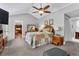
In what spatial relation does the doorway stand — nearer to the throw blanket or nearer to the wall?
the throw blanket

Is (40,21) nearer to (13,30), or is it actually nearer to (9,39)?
(13,30)

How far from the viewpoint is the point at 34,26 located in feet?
6.43

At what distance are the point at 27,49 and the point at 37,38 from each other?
0.25 meters

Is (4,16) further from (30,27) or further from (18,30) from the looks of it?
(30,27)

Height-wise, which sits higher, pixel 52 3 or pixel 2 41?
pixel 52 3

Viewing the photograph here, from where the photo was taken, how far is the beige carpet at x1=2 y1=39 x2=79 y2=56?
1.93 meters

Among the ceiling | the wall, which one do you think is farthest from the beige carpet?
the ceiling

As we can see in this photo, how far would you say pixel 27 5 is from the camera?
76.9 inches

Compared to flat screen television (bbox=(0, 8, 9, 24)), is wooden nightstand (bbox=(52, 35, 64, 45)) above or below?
below

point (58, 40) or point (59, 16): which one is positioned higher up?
point (59, 16)

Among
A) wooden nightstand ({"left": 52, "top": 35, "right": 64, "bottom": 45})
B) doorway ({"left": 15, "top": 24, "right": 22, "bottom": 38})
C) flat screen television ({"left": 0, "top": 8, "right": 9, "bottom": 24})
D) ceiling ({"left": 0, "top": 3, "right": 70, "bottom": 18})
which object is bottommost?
wooden nightstand ({"left": 52, "top": 35, "right": 64, "bottom": 45})

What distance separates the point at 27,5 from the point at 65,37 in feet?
2.82


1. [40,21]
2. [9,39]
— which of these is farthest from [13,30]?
[40,21]

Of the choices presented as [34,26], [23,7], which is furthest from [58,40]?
[23,7]
